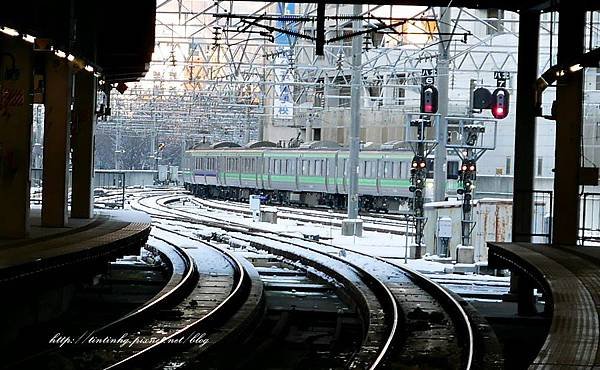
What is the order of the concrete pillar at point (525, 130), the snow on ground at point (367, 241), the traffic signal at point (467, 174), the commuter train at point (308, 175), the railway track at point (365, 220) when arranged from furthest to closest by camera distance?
the commuter train at point (308, 175), the railway track at point (365, 220), the traffic signal at point (467, 174), the snow on ground at point (367, 241), the concrete pillar at point (525, 130)

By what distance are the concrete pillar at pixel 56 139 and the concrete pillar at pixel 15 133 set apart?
1582mm

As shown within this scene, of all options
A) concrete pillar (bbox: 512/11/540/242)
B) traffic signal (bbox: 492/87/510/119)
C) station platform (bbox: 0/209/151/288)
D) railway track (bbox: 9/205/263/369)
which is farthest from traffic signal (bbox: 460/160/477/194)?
station platform (bbox: 0/209/151/288)

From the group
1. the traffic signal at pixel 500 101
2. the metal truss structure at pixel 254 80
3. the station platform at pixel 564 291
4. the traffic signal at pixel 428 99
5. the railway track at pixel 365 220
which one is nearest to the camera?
the station platform at pixel 564 291

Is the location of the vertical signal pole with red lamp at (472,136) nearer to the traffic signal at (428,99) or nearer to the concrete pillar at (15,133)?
the traffic signal at (428,99)

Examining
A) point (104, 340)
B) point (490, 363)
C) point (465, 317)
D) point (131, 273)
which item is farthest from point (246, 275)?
point (490, 363)

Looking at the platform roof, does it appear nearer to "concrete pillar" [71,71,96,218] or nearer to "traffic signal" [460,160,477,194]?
"concrete pillar" [71,71,96,218]

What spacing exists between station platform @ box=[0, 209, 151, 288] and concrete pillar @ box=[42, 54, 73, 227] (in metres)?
0.29

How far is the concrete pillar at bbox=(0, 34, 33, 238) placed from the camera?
11891mm

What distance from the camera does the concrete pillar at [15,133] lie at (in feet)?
39.0

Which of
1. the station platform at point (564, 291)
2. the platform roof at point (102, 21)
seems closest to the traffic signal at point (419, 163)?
the platform roof at point (102, 21)

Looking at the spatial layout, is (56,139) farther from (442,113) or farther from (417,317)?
(442,113)

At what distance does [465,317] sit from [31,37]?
5.22 meters

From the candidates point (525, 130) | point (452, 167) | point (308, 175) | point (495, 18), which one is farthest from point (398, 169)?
point (525, 130)

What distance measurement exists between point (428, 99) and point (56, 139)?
31.7ft
